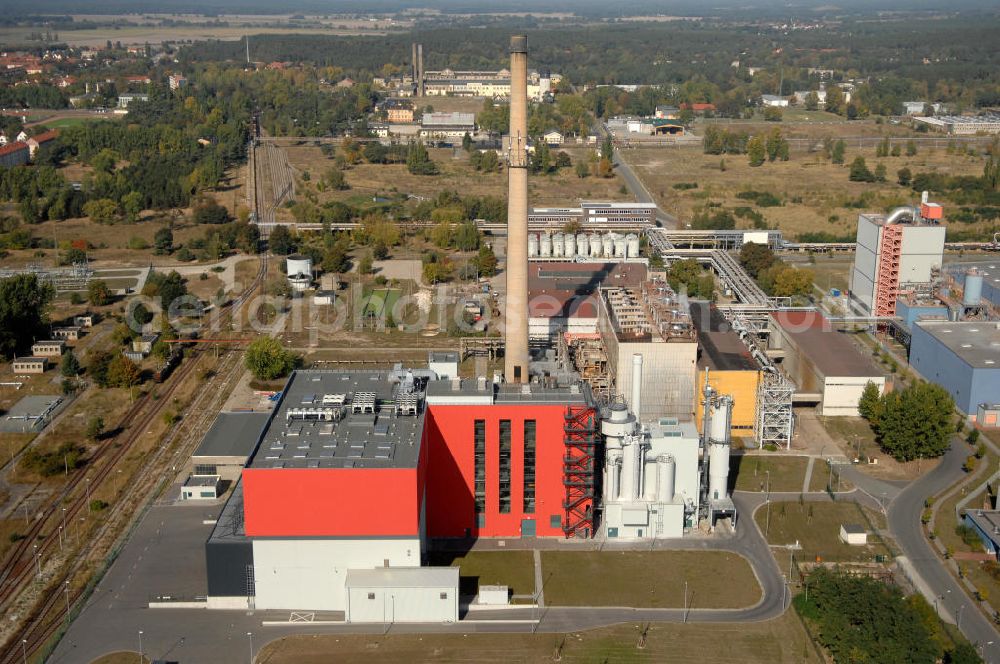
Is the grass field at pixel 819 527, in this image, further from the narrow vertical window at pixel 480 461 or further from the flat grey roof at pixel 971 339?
the flat grey roof at pixel 971 339

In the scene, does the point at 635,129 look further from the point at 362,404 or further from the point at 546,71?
the point at 362,404

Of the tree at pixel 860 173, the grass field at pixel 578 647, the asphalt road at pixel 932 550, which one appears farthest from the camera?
the tree at pixel 860 173

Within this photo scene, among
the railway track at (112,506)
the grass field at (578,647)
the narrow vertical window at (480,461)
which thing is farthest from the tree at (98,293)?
the grass field at (578,647)

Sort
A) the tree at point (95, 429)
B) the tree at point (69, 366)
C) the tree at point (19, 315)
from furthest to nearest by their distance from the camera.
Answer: the tree at point (19, 315)
the tree at point (69, 366)
the tree at point (95, 429)

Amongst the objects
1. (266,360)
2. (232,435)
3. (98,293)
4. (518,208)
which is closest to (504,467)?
(518,208)

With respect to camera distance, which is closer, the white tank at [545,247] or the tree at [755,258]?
the white tank at [545,247]

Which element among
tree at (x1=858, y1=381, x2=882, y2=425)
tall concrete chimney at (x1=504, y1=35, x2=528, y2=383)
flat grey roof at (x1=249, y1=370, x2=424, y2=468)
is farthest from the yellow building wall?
flat grey roof at (x1=249, y1=370, x2=424, y2=468)

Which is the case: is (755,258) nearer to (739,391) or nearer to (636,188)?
(739,391)
